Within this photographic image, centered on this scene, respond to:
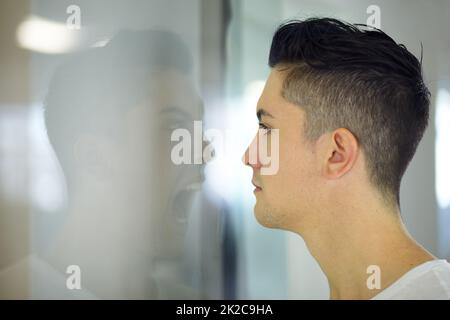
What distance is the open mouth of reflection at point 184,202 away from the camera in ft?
4.15

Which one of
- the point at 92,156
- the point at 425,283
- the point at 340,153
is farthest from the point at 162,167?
the point at 425,283

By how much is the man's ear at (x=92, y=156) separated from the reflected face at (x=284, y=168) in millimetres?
349

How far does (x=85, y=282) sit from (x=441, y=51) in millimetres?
1047

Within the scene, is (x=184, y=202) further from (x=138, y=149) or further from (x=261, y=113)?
(x=261, y=113)

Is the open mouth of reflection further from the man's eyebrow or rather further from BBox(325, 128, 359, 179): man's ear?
BBox(325, 128, 359, 179): man's ear

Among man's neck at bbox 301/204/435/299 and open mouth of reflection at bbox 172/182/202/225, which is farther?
open mouth of reflection at bbox 172/182/202/225

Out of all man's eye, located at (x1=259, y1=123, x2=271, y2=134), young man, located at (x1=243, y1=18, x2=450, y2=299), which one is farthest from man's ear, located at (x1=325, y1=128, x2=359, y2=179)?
man's eye, located at (x1=259, y1=123, x2=271, y2=134)

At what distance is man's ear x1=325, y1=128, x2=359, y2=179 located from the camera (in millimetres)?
1123

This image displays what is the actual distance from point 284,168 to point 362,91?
0.24 metres

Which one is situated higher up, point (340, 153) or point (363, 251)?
point (340, 153)

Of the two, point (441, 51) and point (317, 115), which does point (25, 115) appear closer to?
point (317, 115)

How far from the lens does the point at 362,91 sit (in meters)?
1.12

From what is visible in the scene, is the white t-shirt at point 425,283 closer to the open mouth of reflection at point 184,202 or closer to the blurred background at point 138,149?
the blurred background at point 138,149

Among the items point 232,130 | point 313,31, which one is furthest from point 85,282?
point 313,31
